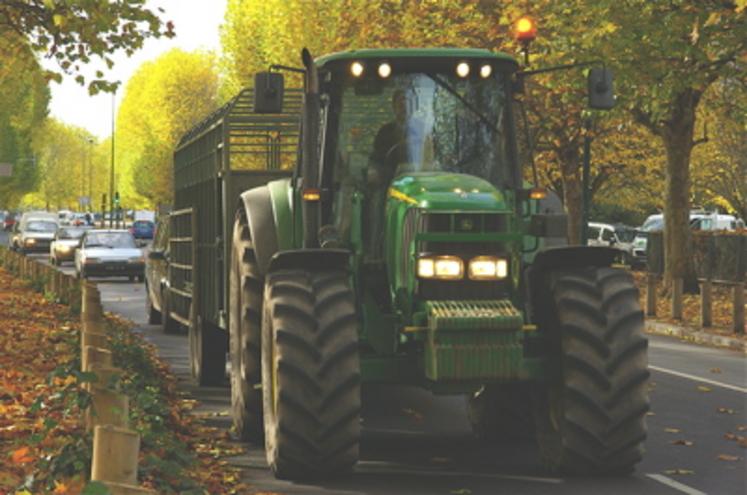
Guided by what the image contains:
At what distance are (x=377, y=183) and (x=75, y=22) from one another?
9.66m

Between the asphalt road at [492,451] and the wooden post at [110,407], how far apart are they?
7.67 ft

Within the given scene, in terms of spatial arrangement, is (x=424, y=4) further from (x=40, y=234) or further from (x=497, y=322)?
(x=40, y=234)

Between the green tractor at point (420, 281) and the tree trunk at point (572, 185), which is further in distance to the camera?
the tree trunk at point (572, 185)

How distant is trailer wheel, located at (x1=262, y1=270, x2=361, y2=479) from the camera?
8.96m

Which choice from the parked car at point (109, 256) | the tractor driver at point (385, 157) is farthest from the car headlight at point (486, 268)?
the parked car at point (109, 256)

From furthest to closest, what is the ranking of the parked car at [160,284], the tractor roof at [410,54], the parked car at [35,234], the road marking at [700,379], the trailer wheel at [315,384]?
1. the parked car at [35,234]
2. the parked car at [160,284]
3. the road marking at [700,379]
4. the tractor roof at [410,54]
5. the trailer wheel at [315,384]

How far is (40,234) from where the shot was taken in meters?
69.2

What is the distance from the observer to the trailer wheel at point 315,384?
353 inches

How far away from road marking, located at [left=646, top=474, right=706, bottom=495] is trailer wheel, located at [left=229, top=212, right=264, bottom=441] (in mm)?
2817

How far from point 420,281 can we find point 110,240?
3287cm

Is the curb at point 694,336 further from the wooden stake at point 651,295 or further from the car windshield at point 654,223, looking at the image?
the car windshield at point 654,223

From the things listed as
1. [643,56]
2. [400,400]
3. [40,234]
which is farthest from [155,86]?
[400,400]

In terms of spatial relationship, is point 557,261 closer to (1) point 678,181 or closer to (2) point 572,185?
(1) point 678,181

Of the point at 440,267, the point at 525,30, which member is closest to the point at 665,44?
the point at 525,30
